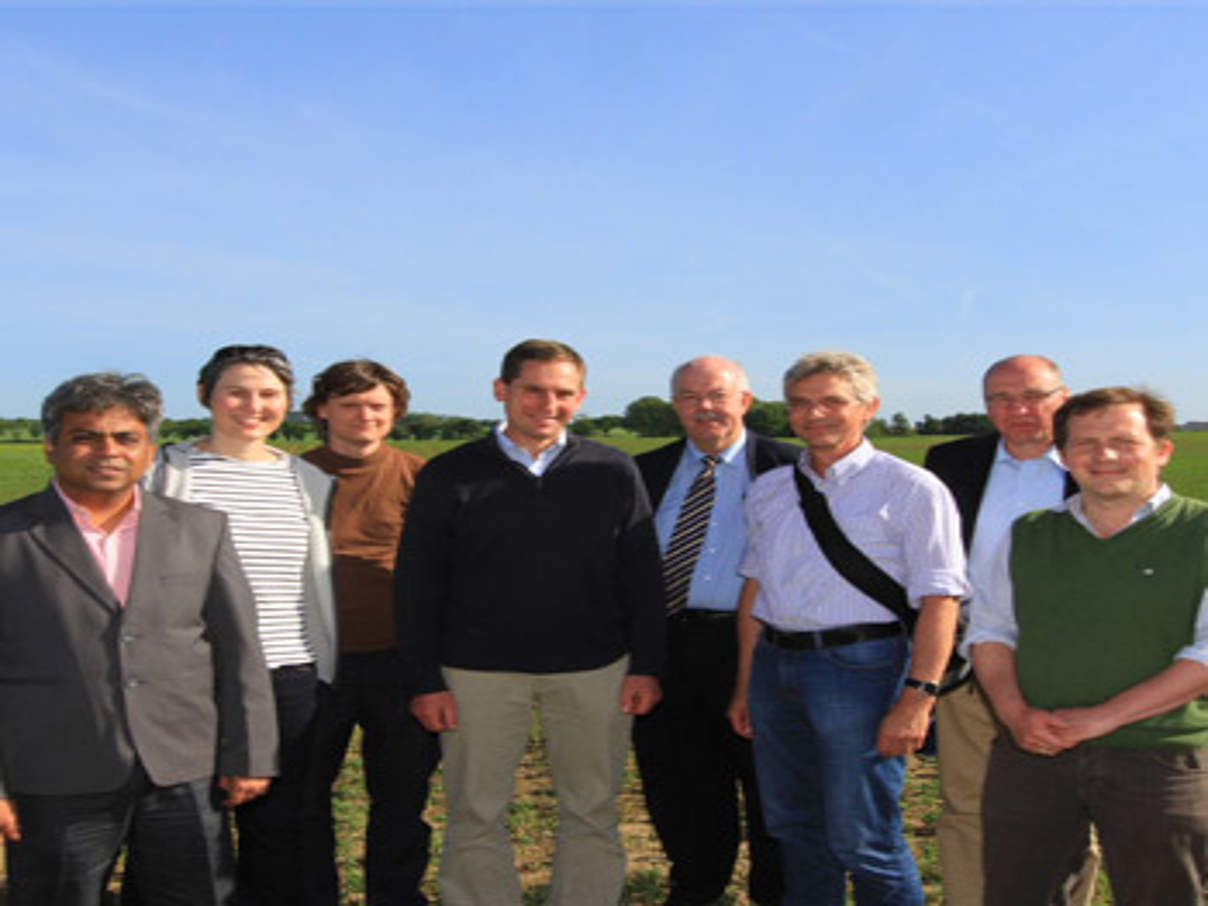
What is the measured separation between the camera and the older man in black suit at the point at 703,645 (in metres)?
4.84

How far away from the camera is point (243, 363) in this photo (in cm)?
431

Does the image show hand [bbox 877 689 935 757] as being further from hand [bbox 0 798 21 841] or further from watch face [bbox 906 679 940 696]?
hand [bbox 0 798 21 841]

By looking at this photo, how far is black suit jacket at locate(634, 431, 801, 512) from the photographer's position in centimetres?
500

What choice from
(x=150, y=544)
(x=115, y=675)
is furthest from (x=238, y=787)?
(x=150, y=544)

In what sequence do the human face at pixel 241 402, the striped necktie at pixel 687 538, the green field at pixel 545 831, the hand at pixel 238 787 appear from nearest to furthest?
the hand at pixel 238 787
the human face at pixel 241 402
the striped necktie at pixel 687 538
the green field at pixel 545 831

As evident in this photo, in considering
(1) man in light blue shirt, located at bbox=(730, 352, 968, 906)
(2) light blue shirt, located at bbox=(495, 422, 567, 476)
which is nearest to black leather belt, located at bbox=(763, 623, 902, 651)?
(1) man in light blue shirt, located at bbox=(730, 352, 968, 906)

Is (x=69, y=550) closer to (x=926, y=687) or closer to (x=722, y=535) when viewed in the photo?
(x=722, y=535)

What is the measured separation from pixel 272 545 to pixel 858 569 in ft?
8.02

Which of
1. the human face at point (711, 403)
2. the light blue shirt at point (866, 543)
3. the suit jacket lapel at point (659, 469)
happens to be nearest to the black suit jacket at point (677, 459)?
the suit jacket lapel at point (659, 469)

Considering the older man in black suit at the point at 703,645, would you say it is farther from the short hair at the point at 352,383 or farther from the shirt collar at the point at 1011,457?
the short hair at the point at 352,383

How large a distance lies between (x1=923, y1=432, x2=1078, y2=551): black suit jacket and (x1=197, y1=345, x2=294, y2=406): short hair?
298cm

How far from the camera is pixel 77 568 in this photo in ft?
10.8

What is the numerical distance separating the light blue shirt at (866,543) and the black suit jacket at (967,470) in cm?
58

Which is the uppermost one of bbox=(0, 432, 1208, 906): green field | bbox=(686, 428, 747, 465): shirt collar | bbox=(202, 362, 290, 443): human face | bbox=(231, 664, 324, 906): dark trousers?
bbox=(202, 362, 290, 443): human face
